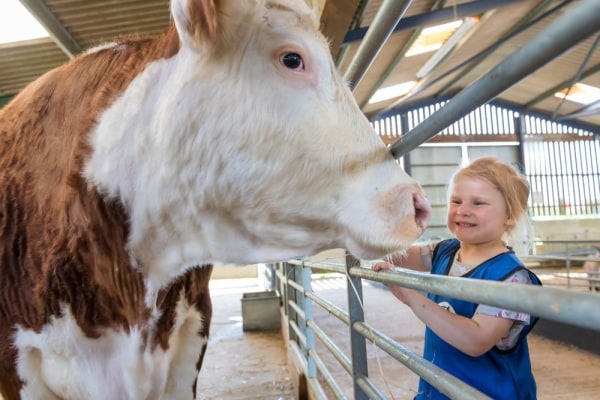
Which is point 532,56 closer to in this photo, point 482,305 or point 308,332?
point 482,305

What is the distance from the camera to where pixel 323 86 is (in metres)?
1.19

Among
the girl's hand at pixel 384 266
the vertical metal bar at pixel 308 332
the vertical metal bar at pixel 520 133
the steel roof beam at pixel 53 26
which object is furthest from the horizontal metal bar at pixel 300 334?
the vertical metal bar at pixel 520 133

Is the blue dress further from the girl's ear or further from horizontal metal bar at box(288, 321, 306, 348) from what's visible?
horizontal metal bar at box(288, 321, 306, 348)

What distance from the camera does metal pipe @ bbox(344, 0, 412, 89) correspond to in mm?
1047

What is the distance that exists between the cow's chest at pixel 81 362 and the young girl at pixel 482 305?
862 millimetres

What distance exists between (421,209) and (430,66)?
1222cm

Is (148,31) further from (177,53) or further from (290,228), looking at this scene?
(290,228)

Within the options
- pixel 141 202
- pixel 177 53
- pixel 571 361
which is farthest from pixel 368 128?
pixel 571 361

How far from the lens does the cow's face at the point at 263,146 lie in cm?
112

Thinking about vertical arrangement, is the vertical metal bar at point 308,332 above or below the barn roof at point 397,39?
below

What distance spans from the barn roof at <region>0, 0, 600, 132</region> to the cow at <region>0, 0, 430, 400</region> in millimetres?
303

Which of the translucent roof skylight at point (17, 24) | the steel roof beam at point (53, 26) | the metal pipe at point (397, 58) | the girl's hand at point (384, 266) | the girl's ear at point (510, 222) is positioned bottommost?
the girl's hand at point (384, 266)

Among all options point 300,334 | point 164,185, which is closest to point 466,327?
point 164,185

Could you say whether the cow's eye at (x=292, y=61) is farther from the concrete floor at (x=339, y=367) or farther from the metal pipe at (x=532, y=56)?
the concrete floor at (x=339, y=367)
